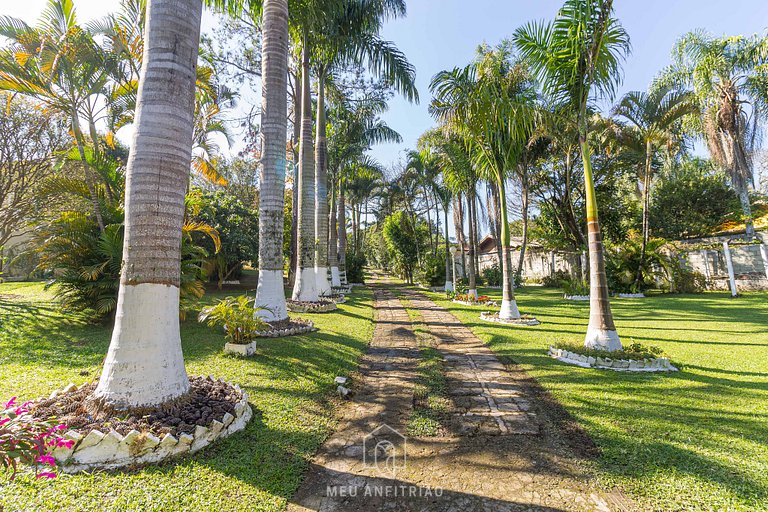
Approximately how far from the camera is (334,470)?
2787mm

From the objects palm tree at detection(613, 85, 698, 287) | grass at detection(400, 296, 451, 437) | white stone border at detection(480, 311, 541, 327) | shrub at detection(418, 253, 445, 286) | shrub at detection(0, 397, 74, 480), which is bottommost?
grass at detection(400, 296, 451, 437)

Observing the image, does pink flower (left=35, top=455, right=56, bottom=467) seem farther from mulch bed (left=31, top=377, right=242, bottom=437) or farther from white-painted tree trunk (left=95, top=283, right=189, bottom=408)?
white-painted tree trunk (left=95, top=283, right=189, bottom=408)

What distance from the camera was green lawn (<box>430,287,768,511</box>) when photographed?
8.12ft

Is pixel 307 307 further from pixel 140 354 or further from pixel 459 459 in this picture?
pixel 459 459

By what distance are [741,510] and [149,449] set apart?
435 cm

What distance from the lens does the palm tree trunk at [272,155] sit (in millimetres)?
7816

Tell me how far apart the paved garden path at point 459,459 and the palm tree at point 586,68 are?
2.19m

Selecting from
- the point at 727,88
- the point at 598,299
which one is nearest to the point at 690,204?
the point at 727,88

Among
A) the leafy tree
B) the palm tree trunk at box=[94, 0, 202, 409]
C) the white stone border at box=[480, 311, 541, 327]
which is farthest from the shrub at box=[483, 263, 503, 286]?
the palm tree trunk at box=[94, 0, 202, 409]

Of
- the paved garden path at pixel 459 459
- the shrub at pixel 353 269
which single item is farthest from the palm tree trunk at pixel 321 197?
the shrub at pixel 353 269

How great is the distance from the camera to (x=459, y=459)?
2.93 metres

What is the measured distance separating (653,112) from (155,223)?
2086 centimetres

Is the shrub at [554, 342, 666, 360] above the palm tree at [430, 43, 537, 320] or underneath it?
underneath

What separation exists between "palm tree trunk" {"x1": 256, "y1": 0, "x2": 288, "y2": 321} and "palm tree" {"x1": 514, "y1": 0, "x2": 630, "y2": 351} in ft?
17.9
